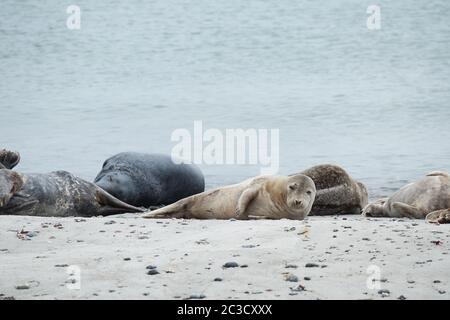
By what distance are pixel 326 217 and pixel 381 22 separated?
36.4 meters

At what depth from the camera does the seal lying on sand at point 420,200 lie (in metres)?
7.98

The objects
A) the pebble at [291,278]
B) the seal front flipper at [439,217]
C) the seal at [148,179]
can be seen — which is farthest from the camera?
the seal at [148,179]

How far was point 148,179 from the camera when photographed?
10.1 metres

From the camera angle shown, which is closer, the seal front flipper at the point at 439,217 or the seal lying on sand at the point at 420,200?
the seal front flipper at the point at 439,217

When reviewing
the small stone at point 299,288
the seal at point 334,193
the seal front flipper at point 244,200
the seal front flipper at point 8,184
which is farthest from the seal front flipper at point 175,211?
the small stone at point 299,288

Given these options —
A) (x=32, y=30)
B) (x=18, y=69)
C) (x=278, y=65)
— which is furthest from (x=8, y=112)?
(x=32, y=30)

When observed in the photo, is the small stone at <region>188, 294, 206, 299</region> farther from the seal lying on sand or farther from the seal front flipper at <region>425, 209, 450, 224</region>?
the seal lying on sand

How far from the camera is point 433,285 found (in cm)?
498

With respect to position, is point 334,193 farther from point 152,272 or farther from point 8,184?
point 152,272

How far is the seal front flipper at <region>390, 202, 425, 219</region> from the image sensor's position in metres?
8.03

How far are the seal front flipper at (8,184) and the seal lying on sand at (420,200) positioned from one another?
3100 mm

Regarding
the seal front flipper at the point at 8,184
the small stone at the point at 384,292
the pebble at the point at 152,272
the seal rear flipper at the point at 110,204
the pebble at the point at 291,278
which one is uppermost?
the seal front flipper at the point at 8,184

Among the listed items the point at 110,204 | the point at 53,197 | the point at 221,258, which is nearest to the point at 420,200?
the point at 110,204

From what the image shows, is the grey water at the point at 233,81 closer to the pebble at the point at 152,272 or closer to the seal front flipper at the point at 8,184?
the seal front flipper at the point at 8,184
